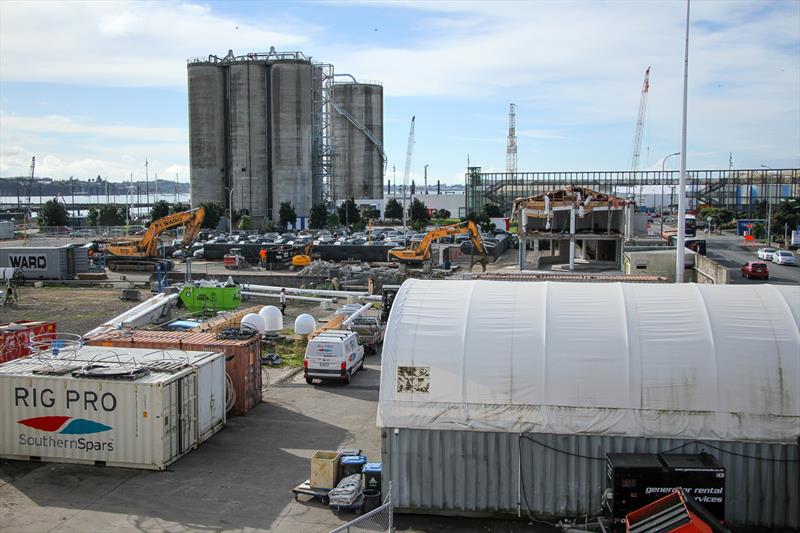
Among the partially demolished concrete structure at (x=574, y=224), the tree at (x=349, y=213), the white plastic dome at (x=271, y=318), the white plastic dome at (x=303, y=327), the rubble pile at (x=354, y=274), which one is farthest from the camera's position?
the tree at (x=349, y=213)

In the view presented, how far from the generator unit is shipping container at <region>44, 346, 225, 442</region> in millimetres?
9546

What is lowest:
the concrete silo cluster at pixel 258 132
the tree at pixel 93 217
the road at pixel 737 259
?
the road at pixel 737 259

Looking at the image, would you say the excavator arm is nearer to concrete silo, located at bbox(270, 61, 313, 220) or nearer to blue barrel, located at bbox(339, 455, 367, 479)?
blue barrel, located at bbox(339, 455, 367, 479)

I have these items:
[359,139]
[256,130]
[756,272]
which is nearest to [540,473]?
[756,272]

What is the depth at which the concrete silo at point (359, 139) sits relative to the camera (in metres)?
144

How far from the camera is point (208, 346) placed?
20.4 meters

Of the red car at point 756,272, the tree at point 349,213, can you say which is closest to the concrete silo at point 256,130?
the tree at point 349,213

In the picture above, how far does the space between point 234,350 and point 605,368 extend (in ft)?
34.5

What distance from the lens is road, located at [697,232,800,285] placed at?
51531 mm

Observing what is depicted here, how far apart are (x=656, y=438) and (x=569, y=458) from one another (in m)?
1.53

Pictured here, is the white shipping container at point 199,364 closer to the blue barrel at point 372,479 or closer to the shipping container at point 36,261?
the blue barrel at point 372,479

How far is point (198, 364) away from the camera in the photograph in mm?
17875

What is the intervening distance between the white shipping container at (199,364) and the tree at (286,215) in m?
86.1

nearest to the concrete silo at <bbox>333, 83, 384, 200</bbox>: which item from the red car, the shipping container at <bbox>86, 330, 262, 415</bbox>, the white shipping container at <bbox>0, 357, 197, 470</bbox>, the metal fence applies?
the red car
